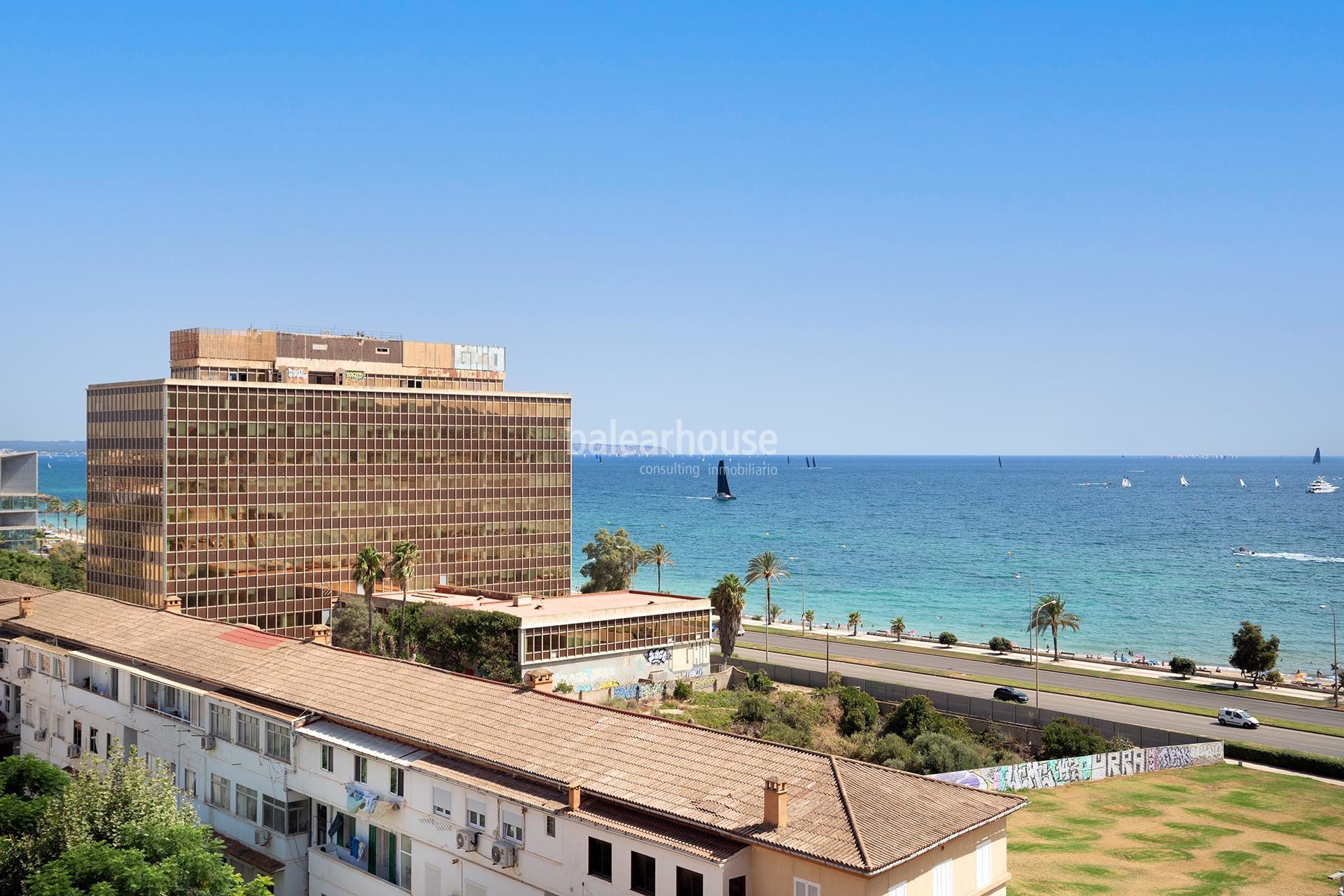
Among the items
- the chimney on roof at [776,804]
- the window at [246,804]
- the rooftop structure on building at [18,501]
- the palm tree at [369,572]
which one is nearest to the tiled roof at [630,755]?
the chimney on roof at [776,804]

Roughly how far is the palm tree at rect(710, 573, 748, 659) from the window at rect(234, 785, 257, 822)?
5808 cm

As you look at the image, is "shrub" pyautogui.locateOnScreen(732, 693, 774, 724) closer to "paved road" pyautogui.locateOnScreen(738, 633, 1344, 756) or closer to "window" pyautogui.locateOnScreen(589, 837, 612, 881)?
"paved road" pyautogui.locateOnScreen(738, 633, 1344, 756)

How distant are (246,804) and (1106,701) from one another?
70.2 meters

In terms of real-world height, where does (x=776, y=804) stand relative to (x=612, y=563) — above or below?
above

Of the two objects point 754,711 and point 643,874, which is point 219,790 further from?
point 754,711

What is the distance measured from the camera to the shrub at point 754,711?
264ft

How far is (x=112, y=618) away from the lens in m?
Result: 64.7

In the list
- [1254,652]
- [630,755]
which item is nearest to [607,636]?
[630,755]

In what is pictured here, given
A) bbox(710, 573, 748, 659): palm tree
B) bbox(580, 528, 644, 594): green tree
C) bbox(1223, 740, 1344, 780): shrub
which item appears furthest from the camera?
bbox(580, 528, 644, 594): green tree

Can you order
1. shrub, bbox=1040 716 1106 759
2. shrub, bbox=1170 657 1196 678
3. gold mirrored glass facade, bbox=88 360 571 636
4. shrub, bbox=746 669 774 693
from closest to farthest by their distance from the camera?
shrub, bbox=1040 716 1106 759 < shrub, bbox=746 669 774 693 < gold mirrored glass facade, bbox=88 360 571 636 < shrub, bbox=1170 657 1196 678

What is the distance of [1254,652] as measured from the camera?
99000 mm

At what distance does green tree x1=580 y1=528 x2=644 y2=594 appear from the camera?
130 m

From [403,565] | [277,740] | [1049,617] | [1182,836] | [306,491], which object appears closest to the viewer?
[277,740]

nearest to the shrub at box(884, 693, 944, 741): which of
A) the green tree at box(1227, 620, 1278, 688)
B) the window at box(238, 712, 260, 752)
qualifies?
the green tree at box(1227, 620, 1278, 688)
